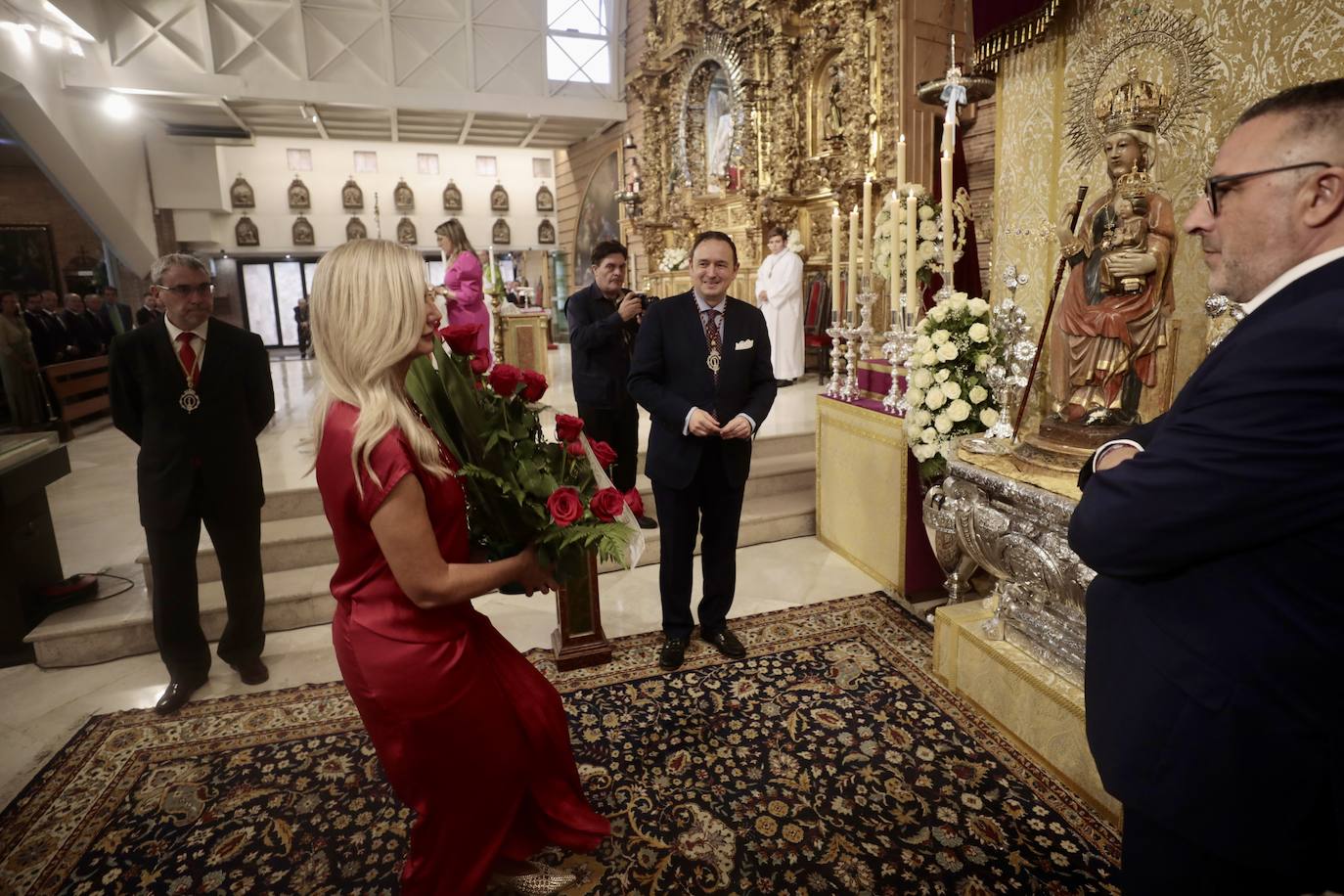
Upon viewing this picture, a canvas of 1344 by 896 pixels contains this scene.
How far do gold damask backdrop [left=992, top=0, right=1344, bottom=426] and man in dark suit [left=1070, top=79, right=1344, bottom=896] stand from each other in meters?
1.81

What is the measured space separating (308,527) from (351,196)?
535 inches

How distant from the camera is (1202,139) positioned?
2.57 m

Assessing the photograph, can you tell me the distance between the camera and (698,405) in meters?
3.09

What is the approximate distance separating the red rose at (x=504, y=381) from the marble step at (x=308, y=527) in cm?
278

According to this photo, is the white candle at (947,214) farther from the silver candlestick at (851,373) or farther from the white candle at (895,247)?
the silver candlestick at (851,373)

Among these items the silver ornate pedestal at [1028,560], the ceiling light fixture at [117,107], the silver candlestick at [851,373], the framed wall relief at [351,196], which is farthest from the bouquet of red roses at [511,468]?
the framed wall relief at [351,196]

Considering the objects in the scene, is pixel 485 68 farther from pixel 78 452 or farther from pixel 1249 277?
pixel 1249 277

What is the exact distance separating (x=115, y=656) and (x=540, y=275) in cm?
1453

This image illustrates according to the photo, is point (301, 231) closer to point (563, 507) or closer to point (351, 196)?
point (351, 196)

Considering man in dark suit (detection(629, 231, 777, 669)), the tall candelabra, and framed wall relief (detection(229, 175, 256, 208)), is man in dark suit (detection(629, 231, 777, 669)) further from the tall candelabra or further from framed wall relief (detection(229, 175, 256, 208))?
framed wall relief (detection(229, 175, 256, 208))

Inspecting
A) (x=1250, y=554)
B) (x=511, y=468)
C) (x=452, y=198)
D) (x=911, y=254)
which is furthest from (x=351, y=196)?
(x=1250, y=554)

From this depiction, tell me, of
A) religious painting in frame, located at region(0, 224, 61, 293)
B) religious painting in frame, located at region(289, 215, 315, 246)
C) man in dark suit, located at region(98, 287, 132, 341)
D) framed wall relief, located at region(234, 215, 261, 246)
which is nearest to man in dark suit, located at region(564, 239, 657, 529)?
man in dark suit, located at region(98, 287, 132, 341)

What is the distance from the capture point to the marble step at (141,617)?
3467 mm

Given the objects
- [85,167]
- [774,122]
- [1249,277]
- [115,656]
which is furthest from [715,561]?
[85,167]
